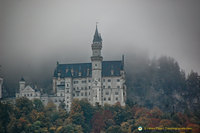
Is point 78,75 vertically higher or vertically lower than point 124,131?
higher

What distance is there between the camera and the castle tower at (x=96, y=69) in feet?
419

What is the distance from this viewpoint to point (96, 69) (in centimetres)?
12938

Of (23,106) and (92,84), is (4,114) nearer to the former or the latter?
(23,106)

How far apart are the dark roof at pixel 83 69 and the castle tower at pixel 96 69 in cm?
179

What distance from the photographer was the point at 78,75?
434 feet

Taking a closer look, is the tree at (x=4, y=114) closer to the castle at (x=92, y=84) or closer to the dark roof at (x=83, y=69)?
the castle at (x=92, y=84)

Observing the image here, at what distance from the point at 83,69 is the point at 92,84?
5.93 metres

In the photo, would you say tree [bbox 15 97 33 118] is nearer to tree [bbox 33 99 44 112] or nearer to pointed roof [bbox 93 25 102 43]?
tree [bbox 33 99 44 112]

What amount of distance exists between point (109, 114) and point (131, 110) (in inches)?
201

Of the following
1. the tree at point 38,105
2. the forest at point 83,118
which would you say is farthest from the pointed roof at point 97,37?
the tree at point 38,105

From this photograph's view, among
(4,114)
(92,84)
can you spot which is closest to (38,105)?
(4,114)

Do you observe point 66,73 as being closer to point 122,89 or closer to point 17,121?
point 122,89

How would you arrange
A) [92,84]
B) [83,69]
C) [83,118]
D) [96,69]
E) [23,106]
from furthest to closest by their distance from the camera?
1. [83,69]
2. [96,69]
3. [92,84]
4. [83,118]
5. [23,106]

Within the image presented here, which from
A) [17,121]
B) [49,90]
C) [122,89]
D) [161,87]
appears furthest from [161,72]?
[17,121]
